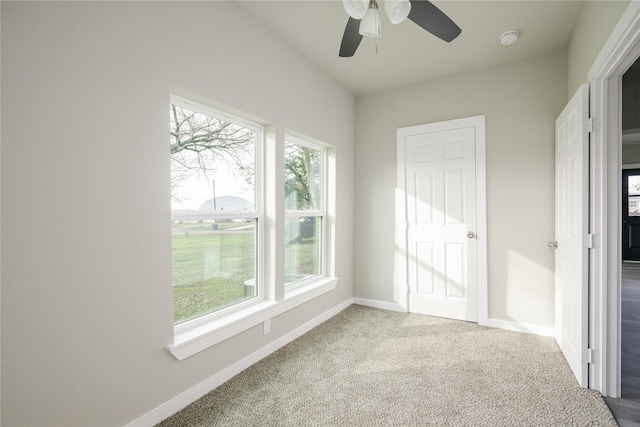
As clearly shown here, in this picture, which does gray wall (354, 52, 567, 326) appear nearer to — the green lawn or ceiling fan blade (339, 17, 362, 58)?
ceiling fan blade (339, 17, 362, 58)

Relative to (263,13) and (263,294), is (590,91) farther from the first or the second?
(263,294)

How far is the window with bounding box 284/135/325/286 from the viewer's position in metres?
3.07

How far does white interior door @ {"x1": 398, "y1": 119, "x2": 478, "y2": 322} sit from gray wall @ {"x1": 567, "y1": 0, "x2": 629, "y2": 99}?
924mm

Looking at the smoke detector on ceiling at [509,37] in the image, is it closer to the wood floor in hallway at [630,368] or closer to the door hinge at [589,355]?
the door hinge at [589,355]

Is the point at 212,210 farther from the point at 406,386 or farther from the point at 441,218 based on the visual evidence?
the point at 441,218

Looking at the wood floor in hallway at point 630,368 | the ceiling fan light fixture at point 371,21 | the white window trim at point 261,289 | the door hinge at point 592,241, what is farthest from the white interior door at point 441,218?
the ceiling fan light fixture at point 371,21

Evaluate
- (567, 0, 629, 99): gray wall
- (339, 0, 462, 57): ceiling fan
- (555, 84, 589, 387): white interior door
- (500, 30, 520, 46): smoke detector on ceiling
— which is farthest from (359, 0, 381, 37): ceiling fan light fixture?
(500, 30, 520, 46): smoke detector on ceiling

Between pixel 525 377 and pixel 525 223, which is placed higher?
pixel 525 223

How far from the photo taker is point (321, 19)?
243 cm

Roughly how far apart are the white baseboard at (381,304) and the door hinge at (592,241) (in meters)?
2.02

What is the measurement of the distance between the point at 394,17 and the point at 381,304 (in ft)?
10.2

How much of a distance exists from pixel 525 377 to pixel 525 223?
4.83 ft

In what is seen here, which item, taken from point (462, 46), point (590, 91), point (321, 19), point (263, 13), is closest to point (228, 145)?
point (263, 13)

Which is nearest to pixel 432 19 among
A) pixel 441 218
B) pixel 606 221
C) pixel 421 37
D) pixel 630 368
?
pixel 421 37
